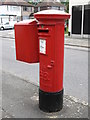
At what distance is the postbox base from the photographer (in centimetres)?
348

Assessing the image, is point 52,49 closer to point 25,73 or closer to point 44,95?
point 44,95

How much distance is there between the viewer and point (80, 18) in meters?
16.8

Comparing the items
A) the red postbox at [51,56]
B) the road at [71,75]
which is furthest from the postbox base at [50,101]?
the road at [71,75]

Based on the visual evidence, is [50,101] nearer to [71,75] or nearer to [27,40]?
[27,40]

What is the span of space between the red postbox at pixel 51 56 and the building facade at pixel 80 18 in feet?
44.8

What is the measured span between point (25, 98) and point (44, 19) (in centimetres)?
176

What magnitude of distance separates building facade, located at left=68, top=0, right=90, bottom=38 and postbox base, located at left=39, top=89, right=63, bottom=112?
13.7 m

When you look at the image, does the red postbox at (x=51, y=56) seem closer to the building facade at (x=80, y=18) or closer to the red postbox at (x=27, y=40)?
the red postbox at (x=27, y=40)

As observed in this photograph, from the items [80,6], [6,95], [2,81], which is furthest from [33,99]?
[80,6]

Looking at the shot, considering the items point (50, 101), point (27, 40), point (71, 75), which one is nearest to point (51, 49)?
point (27, 40)

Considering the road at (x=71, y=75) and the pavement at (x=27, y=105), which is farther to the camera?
the road at (x=71, y=75)

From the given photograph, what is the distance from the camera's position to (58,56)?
3348 mm

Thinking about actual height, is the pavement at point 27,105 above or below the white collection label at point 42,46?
below

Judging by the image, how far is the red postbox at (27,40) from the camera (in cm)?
350
